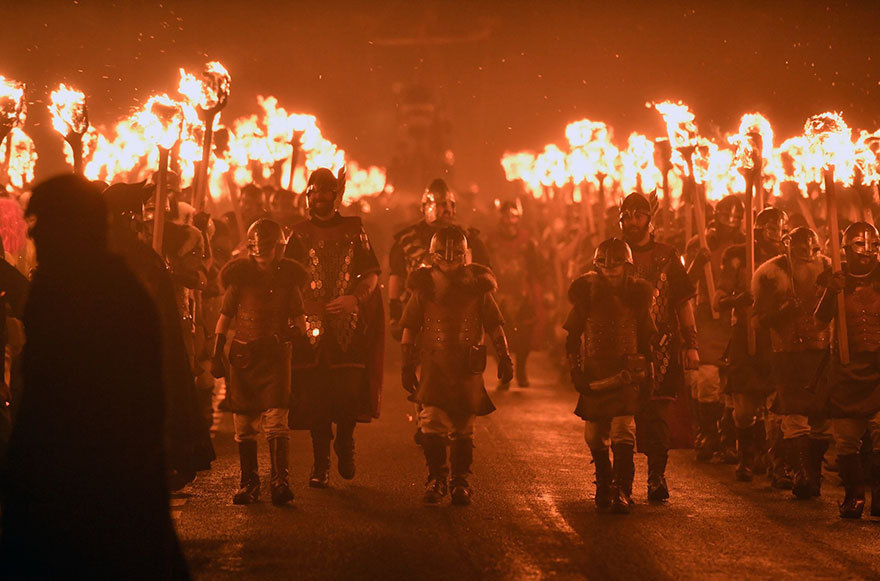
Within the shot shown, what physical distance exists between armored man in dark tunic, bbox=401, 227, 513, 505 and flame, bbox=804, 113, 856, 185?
2.74 m

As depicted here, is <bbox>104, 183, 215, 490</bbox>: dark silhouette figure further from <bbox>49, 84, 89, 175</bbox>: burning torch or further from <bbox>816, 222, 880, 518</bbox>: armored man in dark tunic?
<bbox>816, 222, 880, 518</bbox>: armored man in dark tunic

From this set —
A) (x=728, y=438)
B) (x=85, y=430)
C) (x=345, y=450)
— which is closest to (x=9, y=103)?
(x=345, y=450)

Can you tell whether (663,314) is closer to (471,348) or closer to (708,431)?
(471,348)

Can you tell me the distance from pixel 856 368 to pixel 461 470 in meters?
2.87

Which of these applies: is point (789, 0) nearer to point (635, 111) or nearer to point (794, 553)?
point (635, 111)

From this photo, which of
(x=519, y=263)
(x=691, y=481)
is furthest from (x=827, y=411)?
(x=519, y=263)

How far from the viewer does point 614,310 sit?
390 inches

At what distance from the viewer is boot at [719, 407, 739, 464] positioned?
1232 cm

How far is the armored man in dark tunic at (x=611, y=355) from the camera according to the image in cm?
975

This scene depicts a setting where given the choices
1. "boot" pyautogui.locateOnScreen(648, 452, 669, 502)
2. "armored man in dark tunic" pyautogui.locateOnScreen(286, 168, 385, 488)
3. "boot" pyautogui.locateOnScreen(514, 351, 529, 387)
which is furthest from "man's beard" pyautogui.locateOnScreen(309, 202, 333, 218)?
"boot" pyautogui.locateOnScreen(514, 351, 529, 387)

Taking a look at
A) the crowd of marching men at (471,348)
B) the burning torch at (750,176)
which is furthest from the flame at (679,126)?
the crowd of marching men at (471,348)

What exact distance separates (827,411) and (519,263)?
10.1 meters

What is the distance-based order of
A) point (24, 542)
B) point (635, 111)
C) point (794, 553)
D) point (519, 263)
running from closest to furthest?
1. point (24, 542)
2. point (794, 553)
3. point (519, 263)
4. point (635, 111)

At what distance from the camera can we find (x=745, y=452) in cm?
1141
